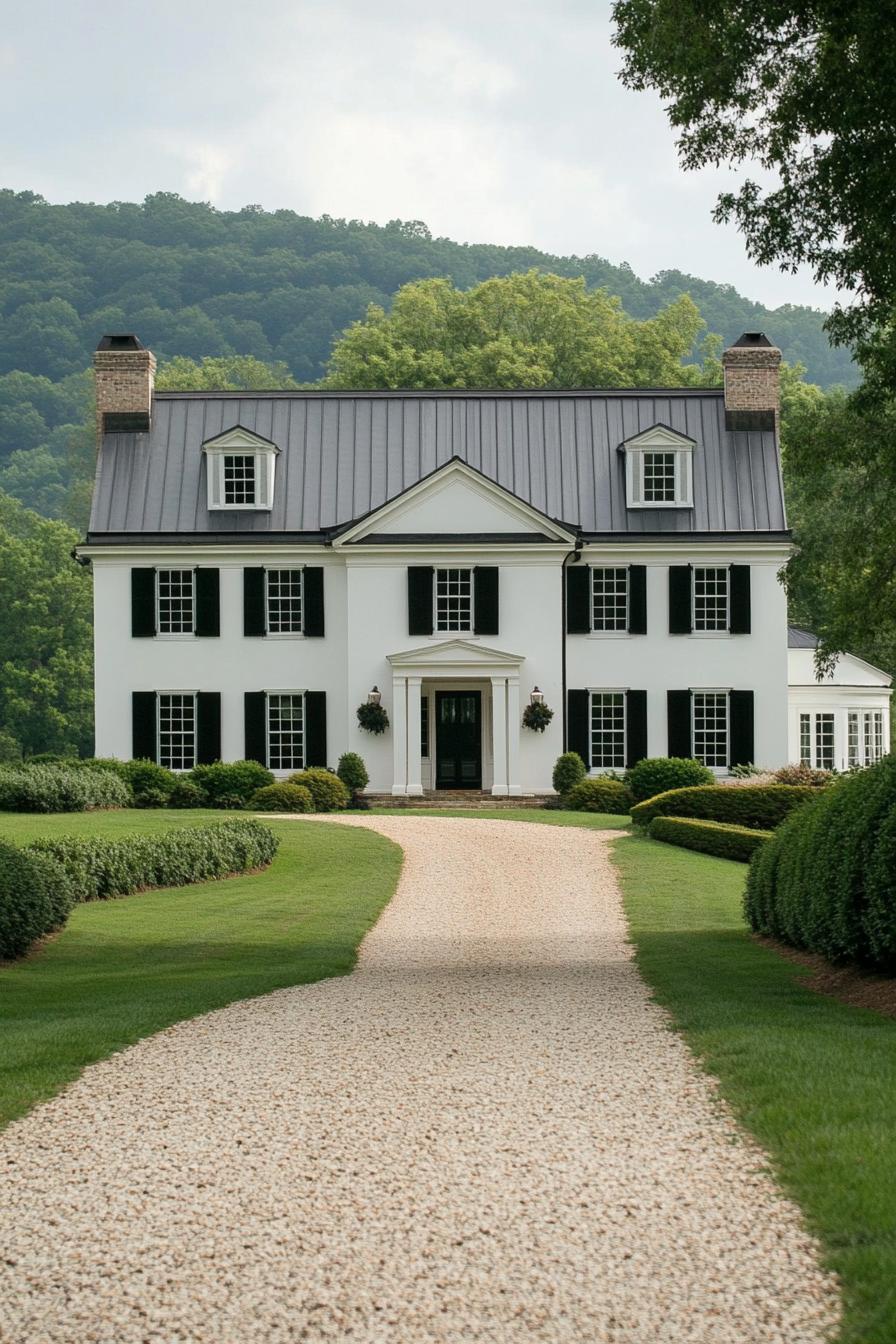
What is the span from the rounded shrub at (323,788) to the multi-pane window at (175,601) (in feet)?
15.8

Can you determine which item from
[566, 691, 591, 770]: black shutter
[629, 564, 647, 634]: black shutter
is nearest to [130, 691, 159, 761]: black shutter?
[566, 691, 591, 770]: black shutter

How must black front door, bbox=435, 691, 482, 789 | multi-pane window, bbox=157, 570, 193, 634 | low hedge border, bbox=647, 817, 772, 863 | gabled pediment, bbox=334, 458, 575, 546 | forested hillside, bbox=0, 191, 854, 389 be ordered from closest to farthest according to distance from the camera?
low hedge border, bbox=647, 817, 772, 863, gabled pediment, bbox=334, 458, 575, 546, multi-pane window, bbox=157, 570, 193, 634, black front door, bbox=435, 691, 482, 789, forested hillside, bbox=0, 191, 854, 389

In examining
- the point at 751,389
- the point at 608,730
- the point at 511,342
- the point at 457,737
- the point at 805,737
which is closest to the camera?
the point at 608,730

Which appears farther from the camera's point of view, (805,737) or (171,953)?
(805,737)

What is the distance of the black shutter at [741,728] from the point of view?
114ft

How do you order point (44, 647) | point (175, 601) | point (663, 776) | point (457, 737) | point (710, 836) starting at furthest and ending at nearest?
1. point (44, 647)
2. point (457, 737)
3. point (175, 601)
4. point (663, 776)
5. point (710, 836)

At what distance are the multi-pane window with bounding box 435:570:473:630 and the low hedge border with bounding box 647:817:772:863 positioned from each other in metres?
9.96

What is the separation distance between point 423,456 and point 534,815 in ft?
34.3

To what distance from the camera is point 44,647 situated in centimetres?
5862

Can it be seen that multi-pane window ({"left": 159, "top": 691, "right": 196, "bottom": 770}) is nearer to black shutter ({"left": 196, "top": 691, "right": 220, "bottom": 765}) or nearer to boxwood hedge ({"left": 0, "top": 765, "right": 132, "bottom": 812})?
black shutter ({"left": 196, "top": 691, "right": 220, "bottom": 765})

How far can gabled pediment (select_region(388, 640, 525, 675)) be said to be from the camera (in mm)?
34125

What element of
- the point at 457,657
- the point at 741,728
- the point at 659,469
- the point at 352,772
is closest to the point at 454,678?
the point at 457,657

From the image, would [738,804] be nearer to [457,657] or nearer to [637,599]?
[457,657]

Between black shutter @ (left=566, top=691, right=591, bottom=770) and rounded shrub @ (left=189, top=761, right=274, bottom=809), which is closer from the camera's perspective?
rounded shrub @ (left=189, top=761, right=274, bottom=809)
